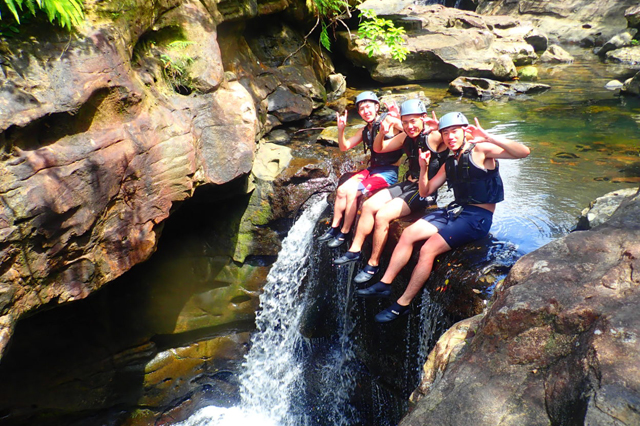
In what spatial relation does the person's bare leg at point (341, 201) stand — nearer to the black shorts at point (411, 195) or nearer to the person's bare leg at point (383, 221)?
the black shorts at point (411, 195)

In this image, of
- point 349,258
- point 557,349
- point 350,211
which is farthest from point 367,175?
point 557,349

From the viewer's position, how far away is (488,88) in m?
11.6

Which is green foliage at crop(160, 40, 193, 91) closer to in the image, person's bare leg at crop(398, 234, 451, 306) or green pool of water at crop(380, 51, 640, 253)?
person's bare leg at crop(398, 234, 451, 306)

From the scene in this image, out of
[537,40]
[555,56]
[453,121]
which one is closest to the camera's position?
[453,121]

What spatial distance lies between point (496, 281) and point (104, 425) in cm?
505

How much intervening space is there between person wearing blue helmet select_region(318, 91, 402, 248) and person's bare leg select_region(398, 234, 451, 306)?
110 centimetres

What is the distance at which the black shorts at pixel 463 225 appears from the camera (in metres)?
3.97

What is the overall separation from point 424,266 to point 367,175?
63.4 inches

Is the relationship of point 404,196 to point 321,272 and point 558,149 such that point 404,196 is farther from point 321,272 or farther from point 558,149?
point 558,149

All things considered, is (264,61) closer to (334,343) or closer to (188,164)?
(188,164)

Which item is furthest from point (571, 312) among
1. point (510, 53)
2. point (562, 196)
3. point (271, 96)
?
point (510, 53)

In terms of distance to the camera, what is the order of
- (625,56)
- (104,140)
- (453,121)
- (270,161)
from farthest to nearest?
(625,56) → (270,161) → (104,140) → (453,121)

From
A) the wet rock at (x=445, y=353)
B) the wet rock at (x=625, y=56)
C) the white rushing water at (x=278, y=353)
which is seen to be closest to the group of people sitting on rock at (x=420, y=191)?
the wet rock at (x=445, y=353)

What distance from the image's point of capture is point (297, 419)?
548 cm
